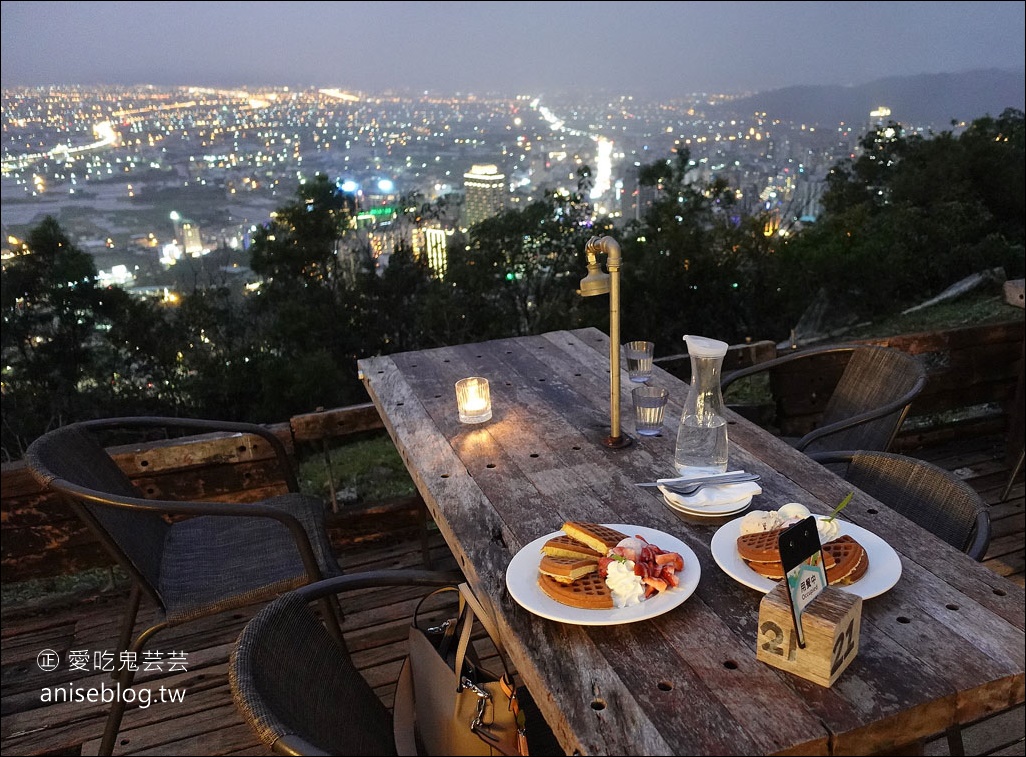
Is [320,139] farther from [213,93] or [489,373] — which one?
[489,373]

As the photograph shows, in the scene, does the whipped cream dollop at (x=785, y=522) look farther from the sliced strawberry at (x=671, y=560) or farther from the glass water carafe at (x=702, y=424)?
the glass water carafe at (x=702, y=424)

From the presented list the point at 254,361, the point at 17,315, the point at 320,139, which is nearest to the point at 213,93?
the point at 320,139

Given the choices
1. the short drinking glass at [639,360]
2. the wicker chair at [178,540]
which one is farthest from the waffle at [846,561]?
the wicker chair at [178,540]

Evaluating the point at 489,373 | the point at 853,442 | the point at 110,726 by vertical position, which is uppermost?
the point at 489,373

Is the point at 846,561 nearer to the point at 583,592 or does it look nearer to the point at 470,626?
the point at 583,592

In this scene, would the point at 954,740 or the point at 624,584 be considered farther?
the point at 954,740

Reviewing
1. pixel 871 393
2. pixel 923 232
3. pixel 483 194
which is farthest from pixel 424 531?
pixel 483 194
